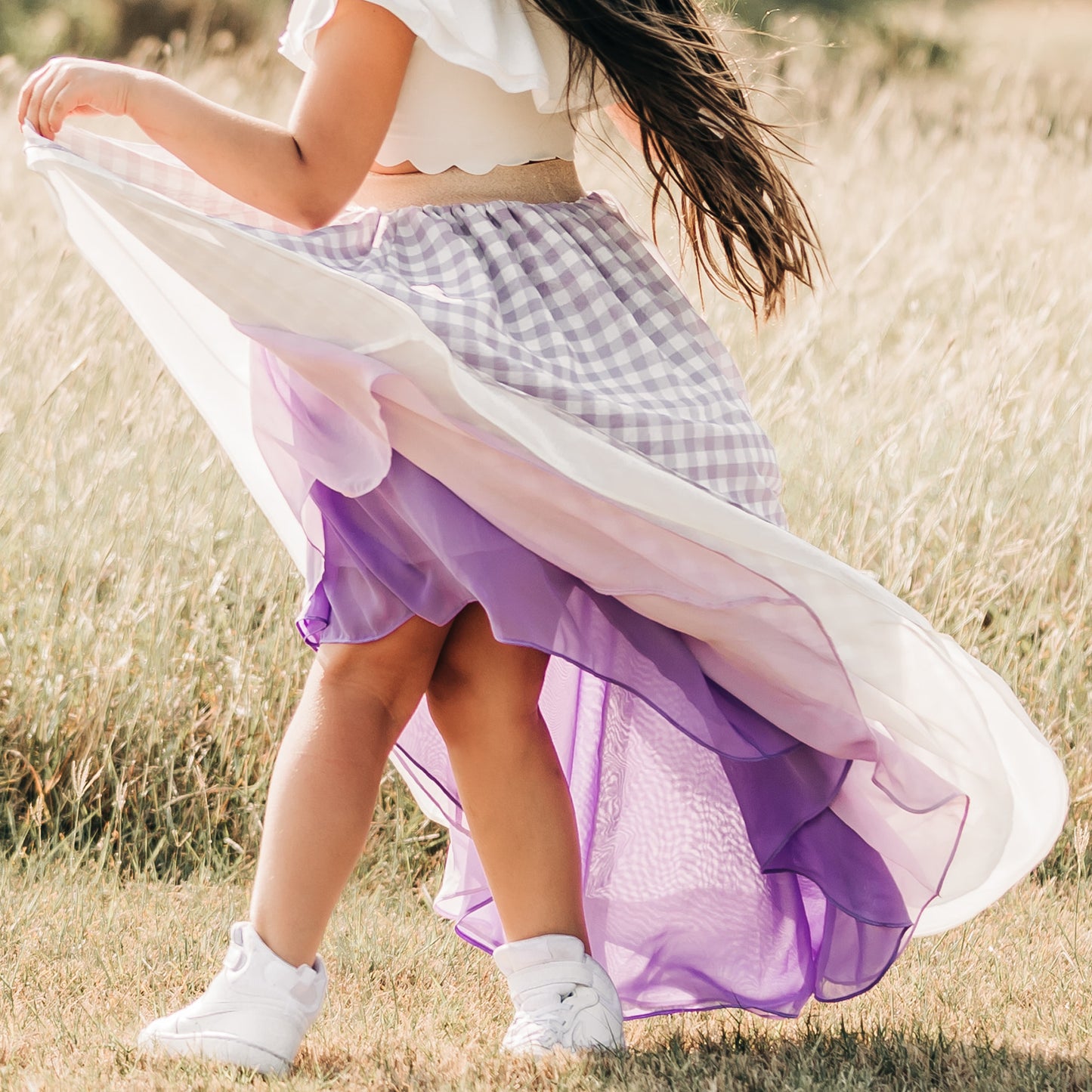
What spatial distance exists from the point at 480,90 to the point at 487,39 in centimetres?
8

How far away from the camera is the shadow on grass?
163cm

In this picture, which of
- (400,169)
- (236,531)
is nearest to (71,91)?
(400,169)

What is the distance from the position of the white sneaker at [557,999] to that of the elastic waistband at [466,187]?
2.84ft

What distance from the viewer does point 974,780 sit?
65.7 inches

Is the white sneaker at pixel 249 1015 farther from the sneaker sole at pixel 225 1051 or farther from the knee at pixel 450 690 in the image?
the knee at pixel 450 690

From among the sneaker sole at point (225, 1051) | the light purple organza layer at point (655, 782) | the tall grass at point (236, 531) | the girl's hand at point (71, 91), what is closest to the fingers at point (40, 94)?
the girl's hand at point (71, 91)

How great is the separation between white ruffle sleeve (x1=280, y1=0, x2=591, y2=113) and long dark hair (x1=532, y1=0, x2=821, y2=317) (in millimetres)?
31

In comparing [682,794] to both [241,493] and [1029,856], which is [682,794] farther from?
[241,493]

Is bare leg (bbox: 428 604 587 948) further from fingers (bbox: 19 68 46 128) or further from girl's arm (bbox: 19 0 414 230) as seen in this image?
fingers (bbox: 19 68 46 128)

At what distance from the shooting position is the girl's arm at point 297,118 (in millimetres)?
1591

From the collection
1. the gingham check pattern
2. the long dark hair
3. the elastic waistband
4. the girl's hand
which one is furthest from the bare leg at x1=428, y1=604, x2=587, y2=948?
the girl's hand

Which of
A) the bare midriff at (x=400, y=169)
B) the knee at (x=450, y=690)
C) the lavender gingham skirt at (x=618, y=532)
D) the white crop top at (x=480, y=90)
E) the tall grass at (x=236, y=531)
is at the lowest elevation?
the tall grass at (x=236, y=531)

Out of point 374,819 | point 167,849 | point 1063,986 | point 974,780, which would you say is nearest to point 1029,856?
point 974,780

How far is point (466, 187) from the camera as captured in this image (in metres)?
1.72
